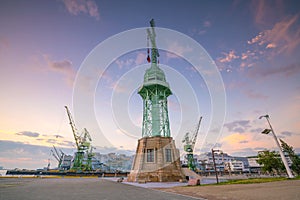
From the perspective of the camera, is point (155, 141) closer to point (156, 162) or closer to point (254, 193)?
point (156, 162)

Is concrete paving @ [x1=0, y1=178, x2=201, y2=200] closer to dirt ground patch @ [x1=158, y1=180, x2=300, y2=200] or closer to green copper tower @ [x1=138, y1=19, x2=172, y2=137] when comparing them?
dirt ground patch @ [x1=158, y1=180, x2=300, y2=200]

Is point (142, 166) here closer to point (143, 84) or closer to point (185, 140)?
point (143, 84)

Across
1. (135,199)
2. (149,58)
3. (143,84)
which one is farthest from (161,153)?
(149,58)

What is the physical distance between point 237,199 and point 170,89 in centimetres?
4399

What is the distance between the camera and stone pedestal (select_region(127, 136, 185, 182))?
3772cm

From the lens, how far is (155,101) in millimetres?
50469

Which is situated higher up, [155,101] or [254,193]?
[155,101]

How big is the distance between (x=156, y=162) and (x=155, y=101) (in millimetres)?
18475

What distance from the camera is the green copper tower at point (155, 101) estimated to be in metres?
47.3

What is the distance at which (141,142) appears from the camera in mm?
42531

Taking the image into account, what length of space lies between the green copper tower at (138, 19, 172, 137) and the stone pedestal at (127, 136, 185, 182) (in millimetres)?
4952

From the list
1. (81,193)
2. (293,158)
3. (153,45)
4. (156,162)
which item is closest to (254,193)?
(81,193)

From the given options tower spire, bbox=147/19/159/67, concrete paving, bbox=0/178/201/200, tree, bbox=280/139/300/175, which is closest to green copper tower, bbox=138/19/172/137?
tower spire, bbox=147/19/159/67

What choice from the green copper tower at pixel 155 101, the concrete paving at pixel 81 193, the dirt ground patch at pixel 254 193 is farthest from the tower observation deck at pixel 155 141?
the dirt ground patch at pixel 254 193
